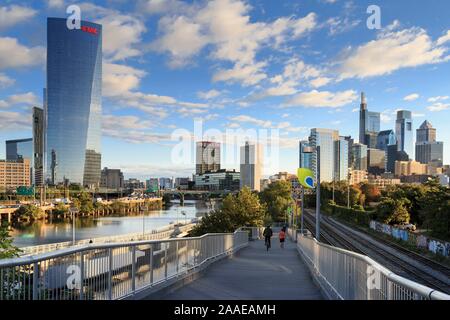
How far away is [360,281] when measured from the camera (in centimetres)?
674

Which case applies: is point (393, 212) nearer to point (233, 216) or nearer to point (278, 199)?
point (233, 216)

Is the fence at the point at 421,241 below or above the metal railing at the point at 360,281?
below

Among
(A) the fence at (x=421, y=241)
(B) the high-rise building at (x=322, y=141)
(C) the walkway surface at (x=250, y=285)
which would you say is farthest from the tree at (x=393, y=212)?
(C) the walkway surface at (x=250, y=285)

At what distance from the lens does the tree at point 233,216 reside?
54.2 meters

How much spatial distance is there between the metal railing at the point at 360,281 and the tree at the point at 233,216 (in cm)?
4274

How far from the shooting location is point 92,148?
197500mm

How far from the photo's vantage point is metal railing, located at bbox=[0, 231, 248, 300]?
521 cm

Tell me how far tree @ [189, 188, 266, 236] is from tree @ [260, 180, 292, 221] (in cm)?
2644

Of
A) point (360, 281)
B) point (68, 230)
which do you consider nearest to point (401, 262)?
point (360, 281)

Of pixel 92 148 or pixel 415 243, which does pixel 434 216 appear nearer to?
pixel 415 243

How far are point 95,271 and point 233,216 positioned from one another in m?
51.4

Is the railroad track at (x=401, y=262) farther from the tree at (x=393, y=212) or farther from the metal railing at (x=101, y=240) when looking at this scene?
the metal railing at (x=101, y=240)

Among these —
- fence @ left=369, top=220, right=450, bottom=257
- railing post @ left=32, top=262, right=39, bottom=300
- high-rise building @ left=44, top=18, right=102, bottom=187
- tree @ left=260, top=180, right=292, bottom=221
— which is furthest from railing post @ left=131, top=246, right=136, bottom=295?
high-rise building @ left=44, top=18, right=102, bottom=187
